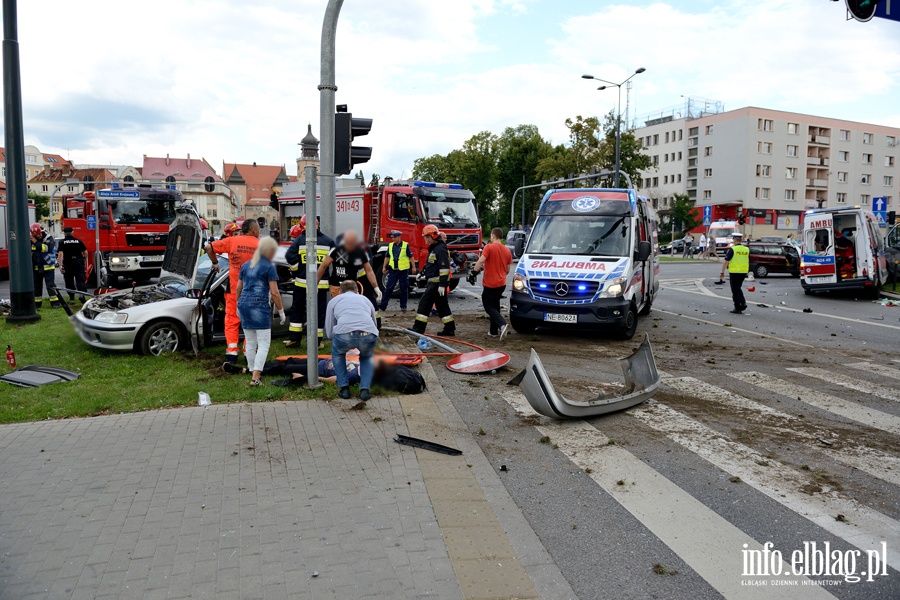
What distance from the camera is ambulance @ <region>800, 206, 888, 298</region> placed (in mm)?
19500

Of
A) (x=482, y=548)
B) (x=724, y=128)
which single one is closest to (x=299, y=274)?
(x=482, y=548)

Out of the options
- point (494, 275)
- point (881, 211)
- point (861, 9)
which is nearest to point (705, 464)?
point (494, 275)

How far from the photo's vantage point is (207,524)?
436 cm

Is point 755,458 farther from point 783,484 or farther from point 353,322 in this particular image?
point 353,322

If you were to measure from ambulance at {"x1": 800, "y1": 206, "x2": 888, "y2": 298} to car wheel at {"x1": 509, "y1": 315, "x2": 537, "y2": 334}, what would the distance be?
12.6 m

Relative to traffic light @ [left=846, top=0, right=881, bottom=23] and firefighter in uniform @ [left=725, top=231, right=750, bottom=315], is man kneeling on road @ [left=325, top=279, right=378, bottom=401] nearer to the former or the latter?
traffic light @ [left=846, top=0, right=881, bottom=23]

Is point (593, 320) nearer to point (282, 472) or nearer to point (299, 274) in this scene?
point (299, 274)

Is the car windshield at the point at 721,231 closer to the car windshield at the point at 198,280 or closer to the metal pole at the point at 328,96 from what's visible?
the car windshield at the point at 198,280

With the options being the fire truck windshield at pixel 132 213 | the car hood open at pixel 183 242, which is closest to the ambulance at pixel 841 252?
the car hood open at pixel 183 242

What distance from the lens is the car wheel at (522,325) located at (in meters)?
11.7

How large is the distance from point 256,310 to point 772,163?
84.0 metres

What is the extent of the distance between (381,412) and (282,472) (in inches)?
65.8

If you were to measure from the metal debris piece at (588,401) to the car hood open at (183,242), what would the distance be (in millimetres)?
3278

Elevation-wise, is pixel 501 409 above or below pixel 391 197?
below
